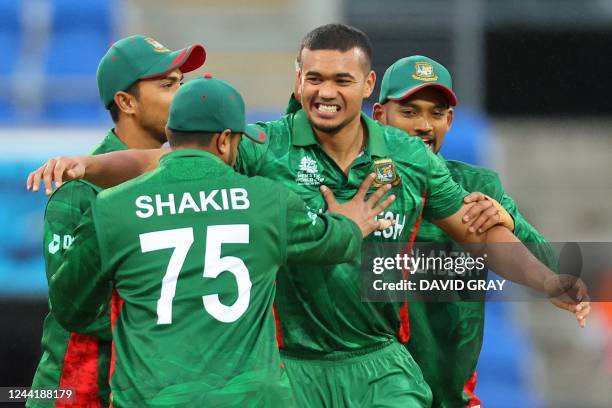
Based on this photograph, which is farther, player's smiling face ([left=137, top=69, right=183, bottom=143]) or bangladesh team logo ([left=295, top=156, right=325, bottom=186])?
player's smiling face ([left=137, top=69, right=183, bottom=143])

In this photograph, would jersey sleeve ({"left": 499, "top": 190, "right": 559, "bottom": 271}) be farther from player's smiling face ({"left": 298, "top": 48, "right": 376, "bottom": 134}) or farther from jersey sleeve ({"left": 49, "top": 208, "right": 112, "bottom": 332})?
jersey sleeve ({"left": 49, "top": 208, "right": 112, "bottom": 332})

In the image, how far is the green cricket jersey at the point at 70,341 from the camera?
203 inches

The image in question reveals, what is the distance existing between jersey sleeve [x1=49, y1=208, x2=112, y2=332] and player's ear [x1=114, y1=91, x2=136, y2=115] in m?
1.18

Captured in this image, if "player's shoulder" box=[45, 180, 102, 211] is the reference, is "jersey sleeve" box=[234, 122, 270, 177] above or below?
above

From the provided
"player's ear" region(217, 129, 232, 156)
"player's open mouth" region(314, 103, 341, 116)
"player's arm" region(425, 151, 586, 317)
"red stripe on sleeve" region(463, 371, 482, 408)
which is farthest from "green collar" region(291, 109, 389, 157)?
"red stripe on sleeve" region(463, 371, 482, 408)

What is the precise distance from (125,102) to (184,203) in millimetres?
1502

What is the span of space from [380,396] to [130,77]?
1.85 m

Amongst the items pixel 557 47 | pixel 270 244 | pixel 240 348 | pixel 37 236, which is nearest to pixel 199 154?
pixel 270 244

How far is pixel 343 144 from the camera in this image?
5.41 m

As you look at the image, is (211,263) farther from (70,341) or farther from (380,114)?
(380,114)

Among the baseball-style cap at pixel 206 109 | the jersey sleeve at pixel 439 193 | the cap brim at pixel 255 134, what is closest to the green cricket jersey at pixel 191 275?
the baseball-style cap at pixel 206 109

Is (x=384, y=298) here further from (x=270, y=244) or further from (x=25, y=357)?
(x=25, y=357)

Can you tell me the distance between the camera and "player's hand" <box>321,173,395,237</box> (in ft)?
16.3

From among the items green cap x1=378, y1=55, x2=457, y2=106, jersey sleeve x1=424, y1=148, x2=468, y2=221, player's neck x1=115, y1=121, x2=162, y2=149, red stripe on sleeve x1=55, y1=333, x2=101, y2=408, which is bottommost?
red stripe on sleeve x1=55, y1=333, x2=101, y2=408
